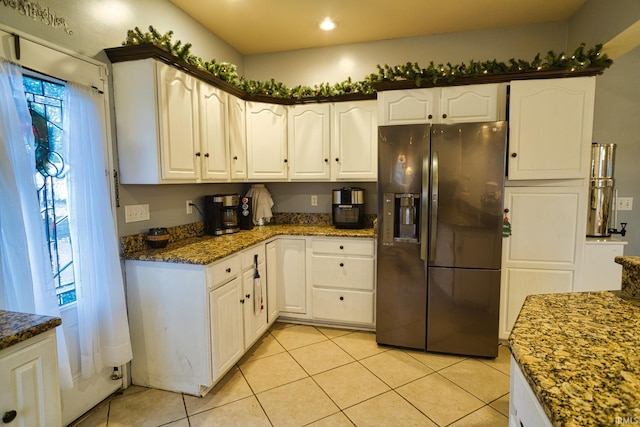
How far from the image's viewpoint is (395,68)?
262 centimetres

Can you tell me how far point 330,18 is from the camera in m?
2.84

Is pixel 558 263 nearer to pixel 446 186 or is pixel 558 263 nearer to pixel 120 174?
pixel 446 186

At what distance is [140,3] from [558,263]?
12.0 ft

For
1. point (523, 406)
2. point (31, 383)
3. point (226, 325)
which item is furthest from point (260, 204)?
point (523, 406)

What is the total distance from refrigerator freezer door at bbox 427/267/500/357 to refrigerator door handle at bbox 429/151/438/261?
0.55ft

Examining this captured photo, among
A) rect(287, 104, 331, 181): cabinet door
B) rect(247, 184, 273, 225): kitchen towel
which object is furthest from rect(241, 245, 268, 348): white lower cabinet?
rect(287, 104, 331, 181): cabinet door

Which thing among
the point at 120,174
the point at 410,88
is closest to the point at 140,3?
the point at 120,174

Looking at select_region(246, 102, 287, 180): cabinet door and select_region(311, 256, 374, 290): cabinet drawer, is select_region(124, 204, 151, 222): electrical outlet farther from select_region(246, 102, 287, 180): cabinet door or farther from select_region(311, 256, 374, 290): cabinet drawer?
select_region(311, 256, 374, 290): cabinet drawer

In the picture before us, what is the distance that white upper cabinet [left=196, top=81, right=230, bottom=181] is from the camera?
2.47 metres

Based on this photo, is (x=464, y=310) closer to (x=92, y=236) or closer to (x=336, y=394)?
(x=336, y=394)

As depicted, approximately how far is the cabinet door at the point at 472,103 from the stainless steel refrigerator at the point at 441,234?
0.30m

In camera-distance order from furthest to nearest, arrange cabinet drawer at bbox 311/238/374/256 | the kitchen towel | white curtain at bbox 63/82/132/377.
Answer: the kitchen towel < cabinet drawer at bbox 311/238/374/256 < white curtain at bbox 63/82/132/377

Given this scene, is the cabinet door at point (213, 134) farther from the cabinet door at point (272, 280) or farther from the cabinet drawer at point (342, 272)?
the cabinet drawer at point (342, 272)


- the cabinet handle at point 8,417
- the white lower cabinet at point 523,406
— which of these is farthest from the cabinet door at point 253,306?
the white lower cabinet at point 523,406
